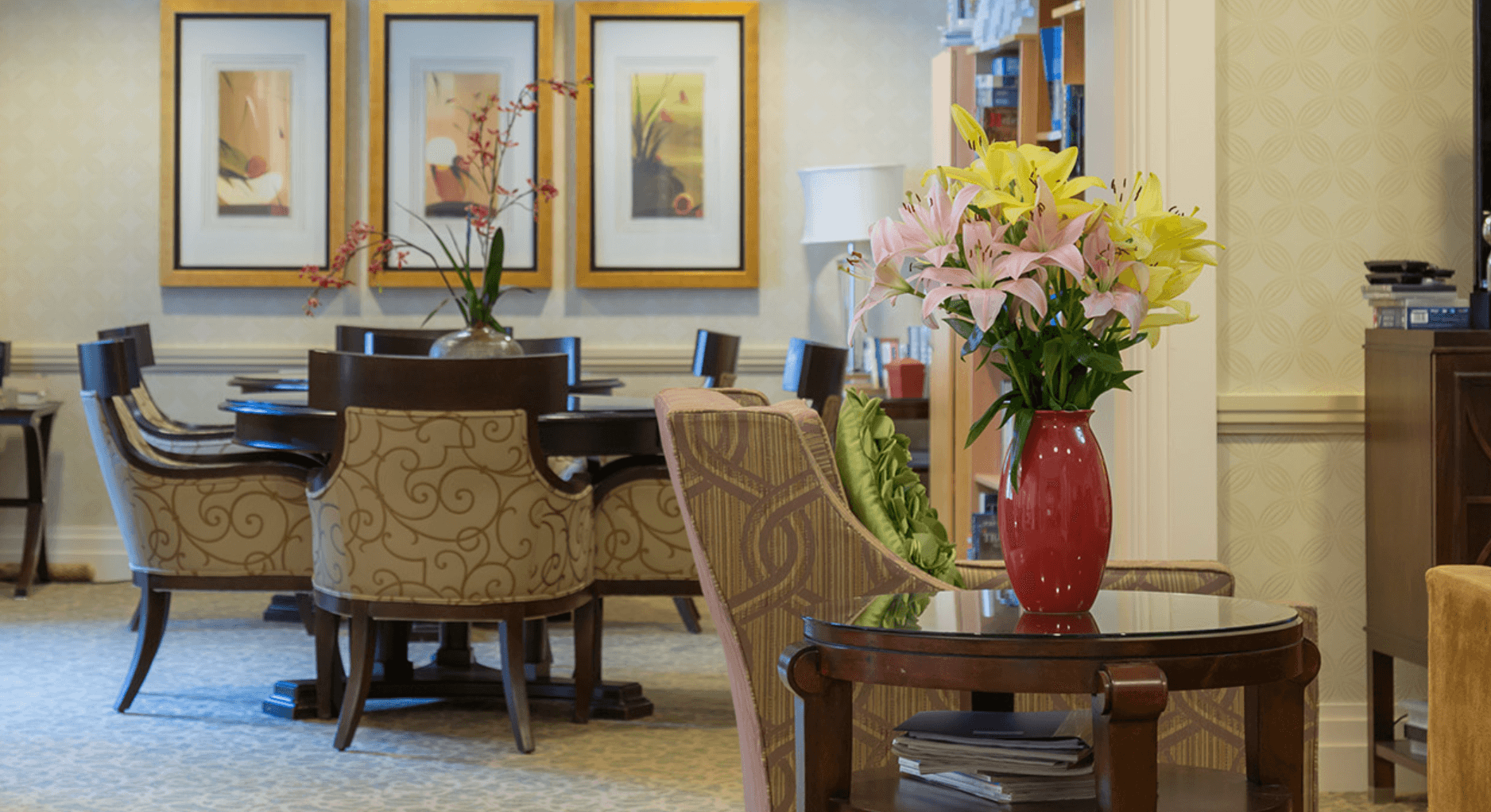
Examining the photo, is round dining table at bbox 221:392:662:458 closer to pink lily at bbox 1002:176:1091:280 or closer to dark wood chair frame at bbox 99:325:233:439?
dark wood chair frame at bbox 99:325:233:439

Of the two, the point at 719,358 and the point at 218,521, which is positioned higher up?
the point at 719,358

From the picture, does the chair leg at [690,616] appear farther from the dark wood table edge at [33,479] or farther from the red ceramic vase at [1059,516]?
the red ceramic vase at [1059,516]

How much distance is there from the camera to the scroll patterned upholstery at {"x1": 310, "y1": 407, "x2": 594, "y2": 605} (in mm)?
3244

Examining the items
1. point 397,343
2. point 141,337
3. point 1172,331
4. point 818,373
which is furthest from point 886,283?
point 141,337

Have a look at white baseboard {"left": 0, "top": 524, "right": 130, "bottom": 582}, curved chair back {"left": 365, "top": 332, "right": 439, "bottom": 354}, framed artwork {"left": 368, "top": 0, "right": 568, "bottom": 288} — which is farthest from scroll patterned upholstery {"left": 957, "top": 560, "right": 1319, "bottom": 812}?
white baseboard {"left": 0, "top": 524, "right": 130, "bottom": 582}

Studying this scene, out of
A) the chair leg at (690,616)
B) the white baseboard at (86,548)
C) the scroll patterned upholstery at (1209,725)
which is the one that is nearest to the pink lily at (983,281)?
the scroll patterned upholstery at (1209,725)

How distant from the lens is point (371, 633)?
136 inches

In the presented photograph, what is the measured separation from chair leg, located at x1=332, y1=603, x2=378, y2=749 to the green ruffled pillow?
66.0 inches

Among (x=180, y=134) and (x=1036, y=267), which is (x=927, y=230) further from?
(x=180, y=134)

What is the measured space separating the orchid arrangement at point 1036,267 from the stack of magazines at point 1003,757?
0.29m

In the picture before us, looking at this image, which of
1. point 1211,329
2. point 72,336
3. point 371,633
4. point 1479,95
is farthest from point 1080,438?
point 72,336

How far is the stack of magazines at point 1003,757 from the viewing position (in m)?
1.60

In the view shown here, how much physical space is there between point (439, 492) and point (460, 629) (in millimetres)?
953

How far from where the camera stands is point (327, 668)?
3775 millimetres
